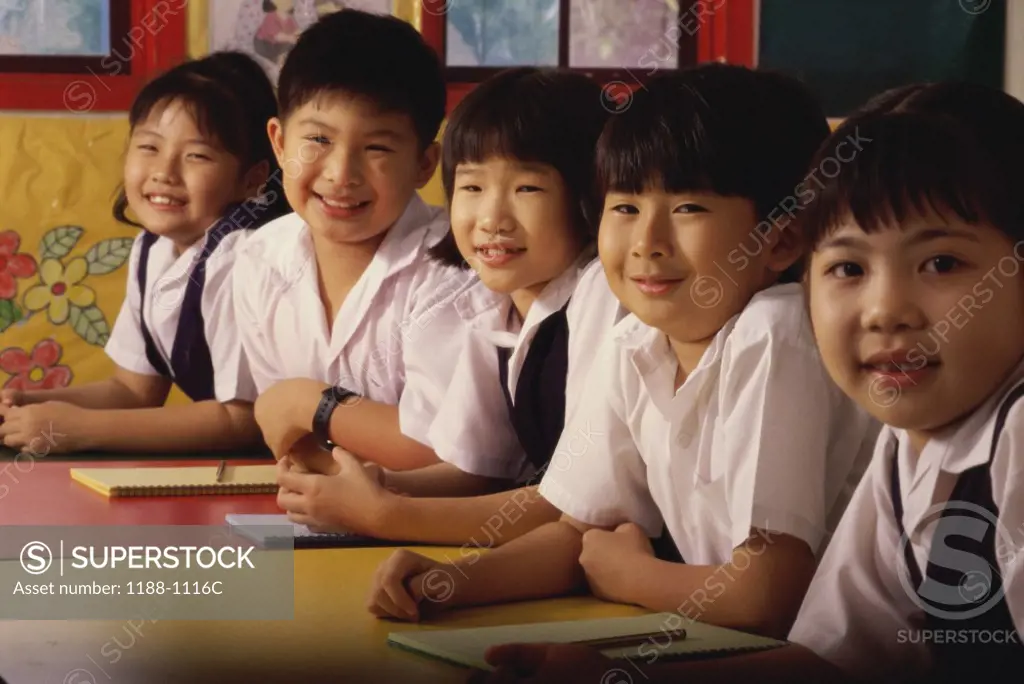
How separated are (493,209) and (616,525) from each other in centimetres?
30

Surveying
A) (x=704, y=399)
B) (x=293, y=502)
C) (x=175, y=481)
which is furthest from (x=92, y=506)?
(x=704, y=399)

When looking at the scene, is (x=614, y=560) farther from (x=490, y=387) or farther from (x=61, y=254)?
(x=61, y=254)

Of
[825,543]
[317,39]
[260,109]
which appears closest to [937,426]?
[825,543]

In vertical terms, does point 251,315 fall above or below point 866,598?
above

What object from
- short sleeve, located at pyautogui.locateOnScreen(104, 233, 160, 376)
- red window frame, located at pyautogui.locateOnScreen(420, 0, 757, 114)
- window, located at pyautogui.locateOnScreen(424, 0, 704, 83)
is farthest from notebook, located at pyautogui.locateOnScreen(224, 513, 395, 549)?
red window frame, located at pyautogui.locateOnScreen(420, 0, 757, 114)

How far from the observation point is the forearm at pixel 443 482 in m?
1.20

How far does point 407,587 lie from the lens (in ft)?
2.68

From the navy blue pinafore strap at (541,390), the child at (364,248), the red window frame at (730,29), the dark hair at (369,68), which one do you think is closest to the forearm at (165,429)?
the child at (364,248)

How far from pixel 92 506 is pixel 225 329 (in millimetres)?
555

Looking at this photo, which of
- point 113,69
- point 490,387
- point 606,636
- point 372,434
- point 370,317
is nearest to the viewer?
point 606,636

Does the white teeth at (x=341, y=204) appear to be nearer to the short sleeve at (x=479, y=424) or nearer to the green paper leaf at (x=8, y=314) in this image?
the short sleeve at (x=479, y=424)

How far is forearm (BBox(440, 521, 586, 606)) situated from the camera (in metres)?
0.86

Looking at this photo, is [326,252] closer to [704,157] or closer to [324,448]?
[324,448]

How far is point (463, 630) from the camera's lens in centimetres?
77
